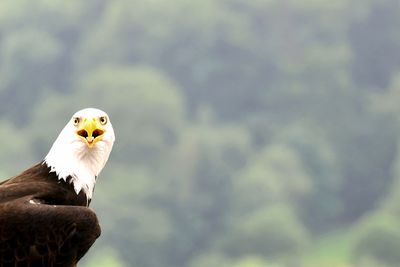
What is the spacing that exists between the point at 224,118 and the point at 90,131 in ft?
403

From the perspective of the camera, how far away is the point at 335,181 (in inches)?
4520

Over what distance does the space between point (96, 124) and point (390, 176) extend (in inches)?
4302

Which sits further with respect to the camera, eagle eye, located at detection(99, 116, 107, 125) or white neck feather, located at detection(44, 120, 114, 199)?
white neck feather, located at detection(44, 120, 114, 199)

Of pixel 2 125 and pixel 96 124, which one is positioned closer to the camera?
pixel 96 124

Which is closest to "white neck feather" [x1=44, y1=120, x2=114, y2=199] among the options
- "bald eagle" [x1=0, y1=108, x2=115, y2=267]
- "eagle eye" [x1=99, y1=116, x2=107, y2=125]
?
"bald eagle" [x1=0, y1=108, x2=115, y2=267]

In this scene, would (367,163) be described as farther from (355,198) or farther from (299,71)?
(299,71)

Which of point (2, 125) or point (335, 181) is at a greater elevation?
point (2, 125)

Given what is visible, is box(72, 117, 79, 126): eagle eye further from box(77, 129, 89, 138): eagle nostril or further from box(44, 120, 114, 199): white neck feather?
box(44, 120, 114, 199): white neck feather

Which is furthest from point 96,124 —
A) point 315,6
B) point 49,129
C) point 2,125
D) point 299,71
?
point 315,6

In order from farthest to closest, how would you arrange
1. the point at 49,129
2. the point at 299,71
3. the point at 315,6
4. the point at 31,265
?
the point at 315,6, the point at 299,71, the point at 49,129, the point at 31,265

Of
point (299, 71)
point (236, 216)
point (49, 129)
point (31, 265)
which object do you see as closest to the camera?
point (31, 265)

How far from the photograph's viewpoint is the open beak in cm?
1007

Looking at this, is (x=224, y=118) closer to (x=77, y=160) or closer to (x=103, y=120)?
(x=77, y=160)

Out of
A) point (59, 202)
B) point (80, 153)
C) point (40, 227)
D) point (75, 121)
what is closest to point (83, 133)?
point (75, 121)
